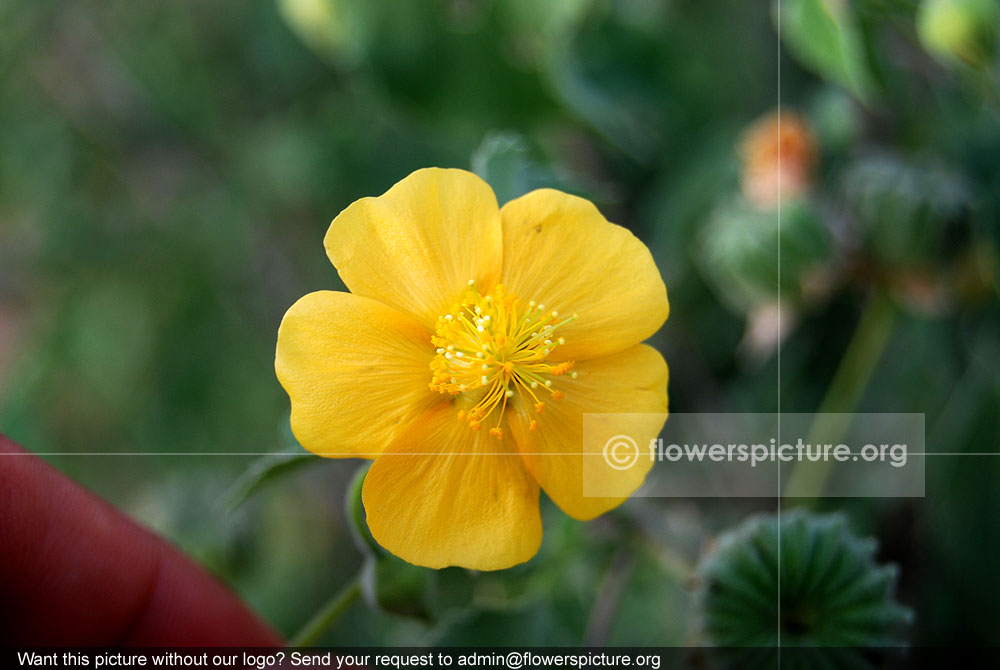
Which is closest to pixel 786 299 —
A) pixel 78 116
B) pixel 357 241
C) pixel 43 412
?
pixel 357 241

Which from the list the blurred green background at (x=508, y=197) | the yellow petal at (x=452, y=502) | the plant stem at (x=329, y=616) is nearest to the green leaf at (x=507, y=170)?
the blurred green background at (x=508, y=197)

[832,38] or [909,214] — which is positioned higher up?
[832,38]

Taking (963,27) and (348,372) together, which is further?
(963,27)

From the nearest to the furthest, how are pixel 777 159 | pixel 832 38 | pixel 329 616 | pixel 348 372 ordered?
1. pixel 348 372
2. pixel 329 616
3. pixel 832 38
4. pixel 777 159

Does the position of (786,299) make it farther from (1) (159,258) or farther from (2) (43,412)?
(1) (159,258)

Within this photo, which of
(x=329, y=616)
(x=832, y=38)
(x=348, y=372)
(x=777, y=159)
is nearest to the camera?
(x=348, y=372)

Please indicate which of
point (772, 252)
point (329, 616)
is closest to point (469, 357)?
point (329, 616)

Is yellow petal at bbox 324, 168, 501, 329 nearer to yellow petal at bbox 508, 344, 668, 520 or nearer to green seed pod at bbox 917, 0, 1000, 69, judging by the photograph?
yellow petal at bbox 508, 344, 668, 520

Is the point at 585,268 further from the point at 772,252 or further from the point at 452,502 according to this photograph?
the point at 772,252
